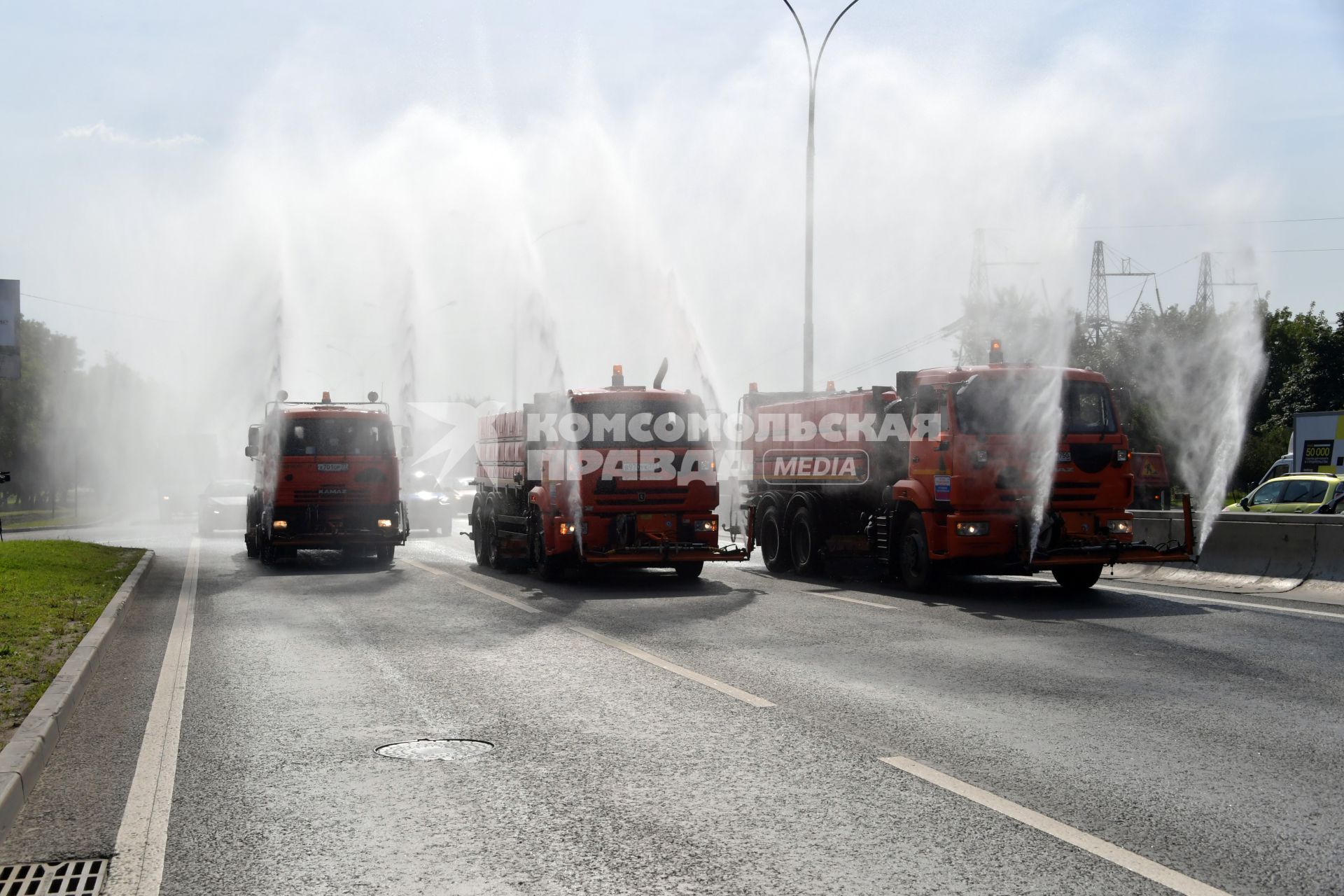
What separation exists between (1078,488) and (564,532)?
6.68 metres

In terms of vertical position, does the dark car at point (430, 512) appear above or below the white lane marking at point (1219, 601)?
above

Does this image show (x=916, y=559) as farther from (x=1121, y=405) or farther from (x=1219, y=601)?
(x=1219, y=601)

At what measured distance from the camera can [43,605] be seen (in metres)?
14.1

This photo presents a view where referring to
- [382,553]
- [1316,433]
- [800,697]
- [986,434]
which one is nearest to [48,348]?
[382,553]

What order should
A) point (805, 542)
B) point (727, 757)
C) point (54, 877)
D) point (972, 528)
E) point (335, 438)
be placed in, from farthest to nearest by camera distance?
point (335, 438) → point (805, 542) → point (972, 528) → point (727, 757) → point (54, 877)

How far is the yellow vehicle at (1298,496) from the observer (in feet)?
75.0

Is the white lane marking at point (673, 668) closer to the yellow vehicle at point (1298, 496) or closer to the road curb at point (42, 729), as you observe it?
the road curb at point (42, 729)

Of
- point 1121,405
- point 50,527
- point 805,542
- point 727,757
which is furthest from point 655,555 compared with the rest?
point 50,527

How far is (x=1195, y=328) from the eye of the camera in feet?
212

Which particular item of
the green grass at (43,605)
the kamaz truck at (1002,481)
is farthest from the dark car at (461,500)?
the kamaz truck at (1002,481)

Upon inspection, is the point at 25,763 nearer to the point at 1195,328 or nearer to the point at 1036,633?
the point at 1036,633

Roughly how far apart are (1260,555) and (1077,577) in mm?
2348

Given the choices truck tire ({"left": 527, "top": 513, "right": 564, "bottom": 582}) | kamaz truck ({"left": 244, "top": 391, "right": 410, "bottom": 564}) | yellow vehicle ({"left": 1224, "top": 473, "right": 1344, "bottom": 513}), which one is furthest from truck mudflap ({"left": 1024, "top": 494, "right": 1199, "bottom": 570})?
kamaz truck ({"left": 244, "top": 391, "right": 410, "bottom": 564})

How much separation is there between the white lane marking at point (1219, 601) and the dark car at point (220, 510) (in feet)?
82.4
